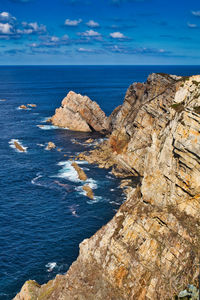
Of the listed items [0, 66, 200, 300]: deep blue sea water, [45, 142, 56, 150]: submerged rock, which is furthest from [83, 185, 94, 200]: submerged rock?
[45, 142, 56, 150]: submerged rock

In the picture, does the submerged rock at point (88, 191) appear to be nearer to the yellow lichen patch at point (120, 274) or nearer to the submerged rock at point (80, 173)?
the submerged rock at point (80, 173)

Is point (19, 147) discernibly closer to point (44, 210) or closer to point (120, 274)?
point (44, 210)

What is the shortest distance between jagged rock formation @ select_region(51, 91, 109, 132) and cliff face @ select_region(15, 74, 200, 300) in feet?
331

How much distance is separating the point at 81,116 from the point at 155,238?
116 m

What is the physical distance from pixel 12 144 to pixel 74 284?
9429 cm

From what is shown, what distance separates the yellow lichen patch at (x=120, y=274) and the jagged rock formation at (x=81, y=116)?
108751 millimetres

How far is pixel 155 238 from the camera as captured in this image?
1571 inches

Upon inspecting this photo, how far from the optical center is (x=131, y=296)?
38562 millimetres

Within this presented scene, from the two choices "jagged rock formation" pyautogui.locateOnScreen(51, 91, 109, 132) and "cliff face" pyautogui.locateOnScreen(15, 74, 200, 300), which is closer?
"cliff face" pyautogui.locateOnScreen(15, 74, 200, 300)

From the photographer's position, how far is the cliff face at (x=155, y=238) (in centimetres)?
3744

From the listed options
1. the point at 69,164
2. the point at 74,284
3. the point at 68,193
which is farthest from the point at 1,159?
the point at 74,284

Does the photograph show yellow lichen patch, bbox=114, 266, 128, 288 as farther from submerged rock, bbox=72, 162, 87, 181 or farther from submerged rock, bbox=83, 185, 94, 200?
submerged rock, bbox=72, 162, 87, 181

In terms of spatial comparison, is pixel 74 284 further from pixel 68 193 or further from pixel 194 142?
pixel 68 193

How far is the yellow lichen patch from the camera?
39.9 m
